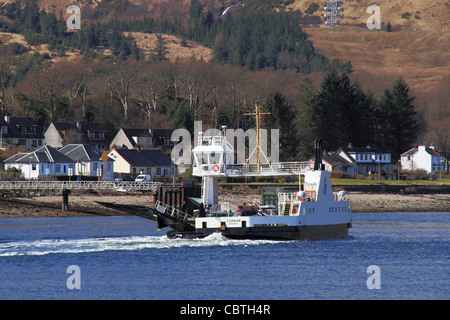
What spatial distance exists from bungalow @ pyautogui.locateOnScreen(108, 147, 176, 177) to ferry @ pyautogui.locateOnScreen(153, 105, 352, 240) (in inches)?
2087

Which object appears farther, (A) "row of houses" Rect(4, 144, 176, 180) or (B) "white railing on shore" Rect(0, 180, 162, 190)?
(A) "row of houses" Rect(4, 144, 176, 180)

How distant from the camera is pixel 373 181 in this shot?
113m

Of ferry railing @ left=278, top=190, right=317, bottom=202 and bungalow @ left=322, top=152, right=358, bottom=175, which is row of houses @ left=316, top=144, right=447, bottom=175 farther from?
ferry railing @ left=278, top=190, right=317, bottom=202

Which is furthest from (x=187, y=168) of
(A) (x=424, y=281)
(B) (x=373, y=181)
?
(A) (x=424, y=281)

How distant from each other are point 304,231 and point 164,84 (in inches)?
4123

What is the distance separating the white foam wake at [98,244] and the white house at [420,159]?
90.5 m

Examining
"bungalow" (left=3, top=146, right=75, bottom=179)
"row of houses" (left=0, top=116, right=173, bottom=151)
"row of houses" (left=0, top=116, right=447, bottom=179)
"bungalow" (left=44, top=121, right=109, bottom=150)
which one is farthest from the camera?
"bungalow" (left=44, top=121, right=109, bottom=150)

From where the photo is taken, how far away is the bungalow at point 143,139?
129250 millimetres

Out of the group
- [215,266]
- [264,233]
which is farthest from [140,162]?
[215,266]

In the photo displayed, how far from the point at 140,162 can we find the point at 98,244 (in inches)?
2346

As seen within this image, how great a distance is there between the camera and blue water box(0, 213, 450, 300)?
37.1m

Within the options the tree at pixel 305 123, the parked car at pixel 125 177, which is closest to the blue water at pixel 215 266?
the parked car at pixel 125 177

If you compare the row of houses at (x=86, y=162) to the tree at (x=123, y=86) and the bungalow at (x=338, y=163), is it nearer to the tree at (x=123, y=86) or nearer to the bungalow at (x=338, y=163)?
the bungalow at (x=338, y=163)

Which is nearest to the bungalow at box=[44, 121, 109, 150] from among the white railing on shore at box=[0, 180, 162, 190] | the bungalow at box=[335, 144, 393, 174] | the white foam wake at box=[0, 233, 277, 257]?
the white railing on shore at box=[0, 180, 162, 190]
